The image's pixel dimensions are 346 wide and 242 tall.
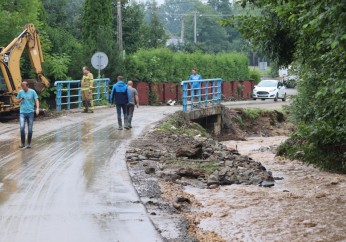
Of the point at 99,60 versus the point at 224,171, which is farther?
the point at 99,60

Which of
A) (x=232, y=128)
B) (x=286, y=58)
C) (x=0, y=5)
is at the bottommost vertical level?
(x=232, y=128)

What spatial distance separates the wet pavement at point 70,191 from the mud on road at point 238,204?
41cm

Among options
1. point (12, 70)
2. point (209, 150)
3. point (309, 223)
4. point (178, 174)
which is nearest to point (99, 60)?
point (12, 70)

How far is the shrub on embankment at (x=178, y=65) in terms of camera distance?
39.0 m

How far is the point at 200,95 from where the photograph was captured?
1134 inches

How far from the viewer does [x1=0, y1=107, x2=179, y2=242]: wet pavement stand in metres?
8.91

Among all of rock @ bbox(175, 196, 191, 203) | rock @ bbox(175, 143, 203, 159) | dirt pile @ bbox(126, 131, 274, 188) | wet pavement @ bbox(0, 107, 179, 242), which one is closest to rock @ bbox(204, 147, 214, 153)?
dirt pile @ bbox(126, 131, 274, 188)

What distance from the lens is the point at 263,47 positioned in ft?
57.8

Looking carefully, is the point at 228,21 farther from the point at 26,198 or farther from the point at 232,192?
the point at 26,198

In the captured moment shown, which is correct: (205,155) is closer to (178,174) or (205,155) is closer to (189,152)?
(189,152)

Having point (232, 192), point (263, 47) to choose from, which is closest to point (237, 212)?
point (232, 192)

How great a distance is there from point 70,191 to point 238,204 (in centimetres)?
315

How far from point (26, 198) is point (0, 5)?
18.6 metres

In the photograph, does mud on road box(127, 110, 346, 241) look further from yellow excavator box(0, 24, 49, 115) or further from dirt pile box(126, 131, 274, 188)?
yellow excavator box(0, 24, 49, 115)
